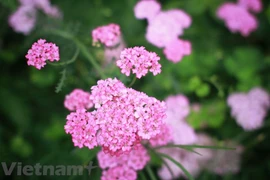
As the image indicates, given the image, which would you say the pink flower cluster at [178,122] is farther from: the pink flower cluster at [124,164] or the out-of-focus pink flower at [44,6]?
the out-of-focus pink flower at [44,6]

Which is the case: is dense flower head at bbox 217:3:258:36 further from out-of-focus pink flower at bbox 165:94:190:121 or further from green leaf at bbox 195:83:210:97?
out-of-focus pink flower at bbox 165:94:190:121

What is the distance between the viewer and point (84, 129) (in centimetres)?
107

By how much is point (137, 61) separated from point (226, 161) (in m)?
1.25

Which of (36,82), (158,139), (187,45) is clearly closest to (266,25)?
(187,45)

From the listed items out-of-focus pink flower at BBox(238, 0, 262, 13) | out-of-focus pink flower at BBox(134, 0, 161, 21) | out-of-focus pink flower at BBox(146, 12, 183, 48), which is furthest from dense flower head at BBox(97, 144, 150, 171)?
out-of-focus pink flower at BBox(238, 0, 262, 13)

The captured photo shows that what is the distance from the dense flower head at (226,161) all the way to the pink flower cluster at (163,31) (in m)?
0.75

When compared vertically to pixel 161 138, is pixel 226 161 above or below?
above

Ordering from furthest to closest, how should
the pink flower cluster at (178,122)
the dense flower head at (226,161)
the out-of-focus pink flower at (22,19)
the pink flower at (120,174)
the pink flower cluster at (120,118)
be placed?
the dense flower head at (226,161) → the out-of-focus pink flower at (22,19) → the pink flower cluster at (178,122) → the pink flower at (120,174) → the pink flower cluster at (120,118)

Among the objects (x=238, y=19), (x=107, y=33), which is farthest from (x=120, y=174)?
(x=238, y=19)

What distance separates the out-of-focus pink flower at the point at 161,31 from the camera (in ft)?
5.32

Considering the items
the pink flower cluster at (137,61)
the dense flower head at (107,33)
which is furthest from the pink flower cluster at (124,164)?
the dense flower head at (107,33)

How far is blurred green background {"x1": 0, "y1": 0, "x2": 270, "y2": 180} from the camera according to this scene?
81.8 inches

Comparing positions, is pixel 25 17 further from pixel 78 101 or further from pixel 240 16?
pixel 240 16

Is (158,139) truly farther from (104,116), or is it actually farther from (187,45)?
(187,45)
